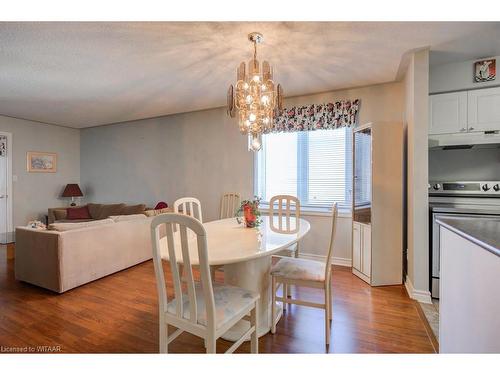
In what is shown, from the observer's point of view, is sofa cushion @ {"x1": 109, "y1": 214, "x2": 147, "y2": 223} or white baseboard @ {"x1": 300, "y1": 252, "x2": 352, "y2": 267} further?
white baseboard @ {"x1": 300, "y1": 252, "x2": 352, "y2": 267}

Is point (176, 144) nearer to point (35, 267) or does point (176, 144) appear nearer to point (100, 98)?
point (100, 98)

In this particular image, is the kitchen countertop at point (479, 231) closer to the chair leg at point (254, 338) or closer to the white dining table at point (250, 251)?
the white dining table at point (250, 251)

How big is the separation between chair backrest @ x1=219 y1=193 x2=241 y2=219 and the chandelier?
200cm

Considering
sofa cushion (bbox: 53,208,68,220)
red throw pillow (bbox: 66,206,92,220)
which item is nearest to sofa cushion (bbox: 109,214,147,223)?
red throw pillow (bbox: 66,206,92,220)

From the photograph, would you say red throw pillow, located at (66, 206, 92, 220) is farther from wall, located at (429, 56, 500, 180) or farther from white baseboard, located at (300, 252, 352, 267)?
wall, located at (429, 56, 500, 180)

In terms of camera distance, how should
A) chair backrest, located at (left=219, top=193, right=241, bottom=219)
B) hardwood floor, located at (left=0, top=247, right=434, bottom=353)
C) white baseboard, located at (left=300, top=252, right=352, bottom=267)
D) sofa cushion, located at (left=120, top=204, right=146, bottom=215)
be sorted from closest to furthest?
hardwood floor, located at (left=0, top=247, right=434, bottom=353), white baseboard, located at (left=300, top=252, right=352, bottom=267), chair backrest, located at (left=219, top=193, right=241, bottom=219), sofa cushion, located at (left=120, top=204, right=146, bottom=215)

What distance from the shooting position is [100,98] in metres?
3.64

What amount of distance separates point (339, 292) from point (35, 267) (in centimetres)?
316

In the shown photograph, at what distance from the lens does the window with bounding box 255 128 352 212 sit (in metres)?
3.48

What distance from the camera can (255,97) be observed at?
1995mm

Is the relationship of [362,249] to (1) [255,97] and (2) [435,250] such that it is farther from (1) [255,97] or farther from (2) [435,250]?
(1) [255,97]

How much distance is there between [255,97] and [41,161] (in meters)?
5.32

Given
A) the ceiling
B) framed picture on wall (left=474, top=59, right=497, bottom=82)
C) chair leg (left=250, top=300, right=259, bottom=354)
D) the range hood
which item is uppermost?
the ceiling
